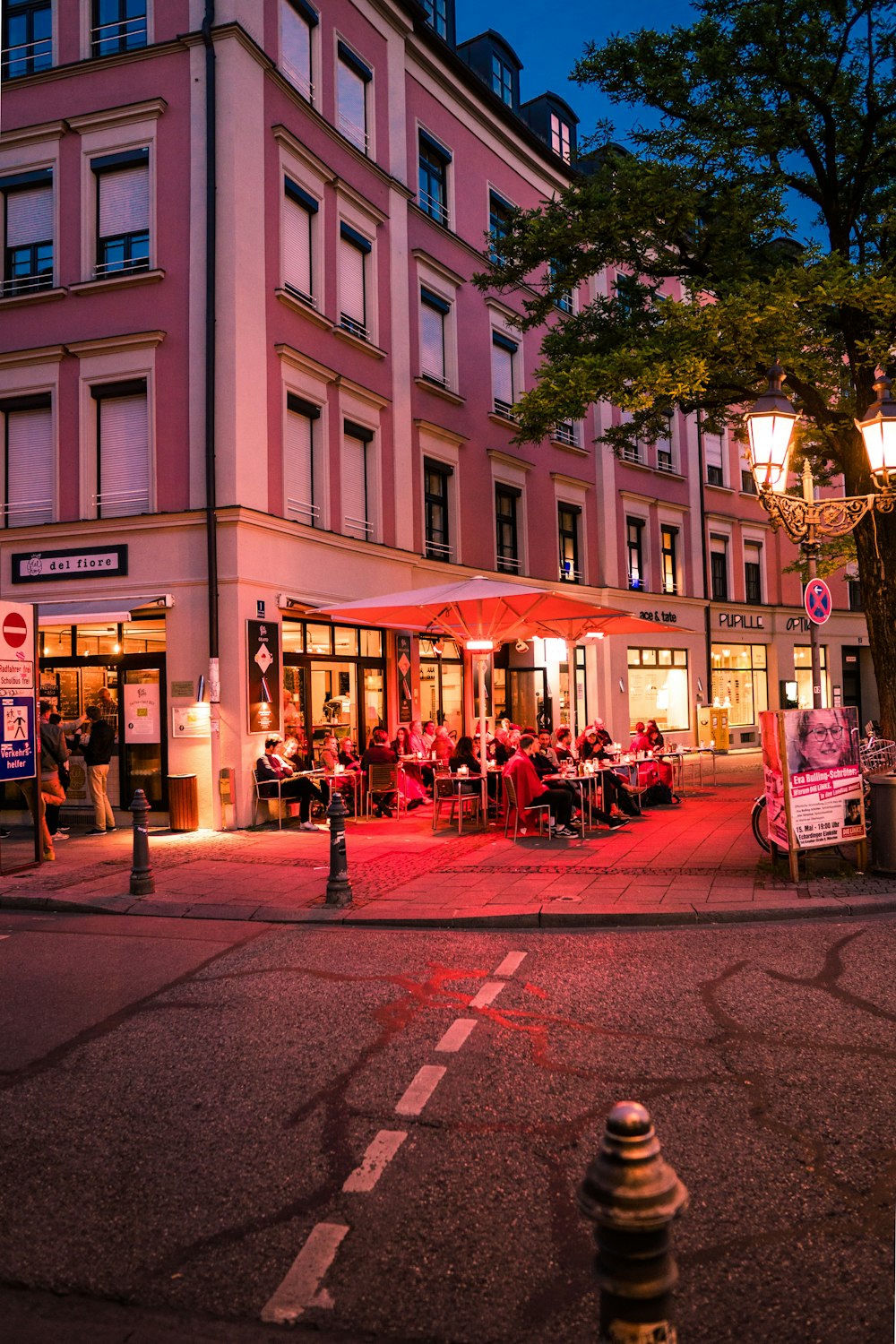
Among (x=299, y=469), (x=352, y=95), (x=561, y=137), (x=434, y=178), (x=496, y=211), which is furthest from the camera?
(x=561, y=137)

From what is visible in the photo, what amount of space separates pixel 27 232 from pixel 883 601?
14.9 meters

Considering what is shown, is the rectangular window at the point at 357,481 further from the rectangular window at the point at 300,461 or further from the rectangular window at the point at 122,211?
the rectangular window at the point at 122,211

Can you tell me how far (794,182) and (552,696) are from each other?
13734 millimetres

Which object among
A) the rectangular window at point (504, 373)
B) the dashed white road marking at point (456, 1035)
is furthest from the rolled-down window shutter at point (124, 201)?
the dashed white road marking at point (456, 1035)

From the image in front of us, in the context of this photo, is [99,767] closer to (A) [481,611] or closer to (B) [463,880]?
(A) [481,611]

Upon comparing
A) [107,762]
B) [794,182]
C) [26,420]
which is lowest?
[107,762]

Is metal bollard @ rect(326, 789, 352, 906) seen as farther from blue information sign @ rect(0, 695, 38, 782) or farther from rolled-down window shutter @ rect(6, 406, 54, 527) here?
rolled-down window shutter @ rect(6, 406, 54, 527)

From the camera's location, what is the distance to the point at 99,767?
13.9m

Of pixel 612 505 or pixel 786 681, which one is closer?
pixel 612 505

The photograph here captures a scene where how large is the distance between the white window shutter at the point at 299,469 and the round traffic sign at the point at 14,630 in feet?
17.8

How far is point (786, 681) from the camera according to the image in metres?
32.2

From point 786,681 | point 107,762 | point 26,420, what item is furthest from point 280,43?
point 786,681

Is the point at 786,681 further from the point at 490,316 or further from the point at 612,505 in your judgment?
the point at 490,316

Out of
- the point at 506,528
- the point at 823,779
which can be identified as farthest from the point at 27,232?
the point at 823,779
